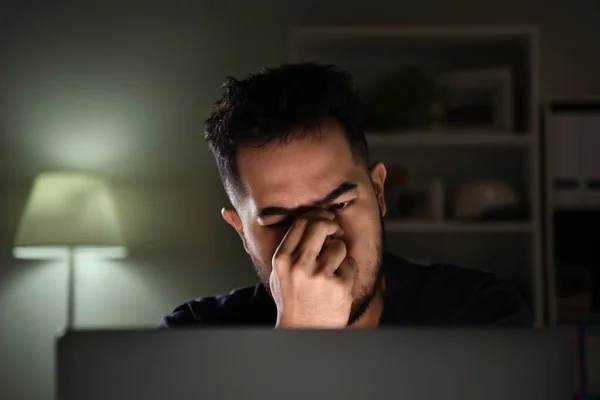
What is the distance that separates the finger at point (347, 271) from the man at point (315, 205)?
0.02 m

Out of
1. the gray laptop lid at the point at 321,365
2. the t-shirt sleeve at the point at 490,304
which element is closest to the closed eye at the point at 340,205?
the t-shirt sleeve at the point at 490,304

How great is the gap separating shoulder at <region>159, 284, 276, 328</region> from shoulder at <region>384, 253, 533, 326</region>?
0.86 ft

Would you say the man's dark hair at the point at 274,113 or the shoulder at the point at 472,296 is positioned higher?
the man's dark hair at the point at 274,113

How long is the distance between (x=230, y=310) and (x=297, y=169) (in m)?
0.28

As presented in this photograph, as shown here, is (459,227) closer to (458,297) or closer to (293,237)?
(458,297)

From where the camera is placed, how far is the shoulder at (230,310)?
126 cm

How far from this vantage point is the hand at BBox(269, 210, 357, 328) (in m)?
0.94

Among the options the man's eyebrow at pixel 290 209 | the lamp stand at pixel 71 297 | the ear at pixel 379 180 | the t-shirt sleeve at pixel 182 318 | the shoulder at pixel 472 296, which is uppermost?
the ear at pixel 379 180

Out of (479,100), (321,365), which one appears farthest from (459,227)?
(321,365)

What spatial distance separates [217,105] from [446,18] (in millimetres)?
1399

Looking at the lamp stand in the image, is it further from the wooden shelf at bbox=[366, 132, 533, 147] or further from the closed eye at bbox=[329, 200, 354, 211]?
the closed eye at bbox=[329, 200, 354, 211]

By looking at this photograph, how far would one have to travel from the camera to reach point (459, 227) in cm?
214

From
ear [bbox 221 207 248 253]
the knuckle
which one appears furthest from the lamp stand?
the knuckle

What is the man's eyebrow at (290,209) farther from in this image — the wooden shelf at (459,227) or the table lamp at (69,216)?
the table lamp at (69,216)
